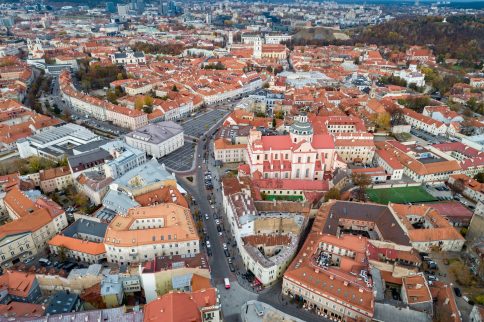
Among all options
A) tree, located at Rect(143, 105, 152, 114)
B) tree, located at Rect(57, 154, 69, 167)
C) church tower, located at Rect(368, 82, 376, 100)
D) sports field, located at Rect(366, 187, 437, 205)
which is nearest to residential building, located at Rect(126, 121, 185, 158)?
tree, located at Rect(57, 154, 69, 167)

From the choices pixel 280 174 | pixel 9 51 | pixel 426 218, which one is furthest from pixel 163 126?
pixel 9 51

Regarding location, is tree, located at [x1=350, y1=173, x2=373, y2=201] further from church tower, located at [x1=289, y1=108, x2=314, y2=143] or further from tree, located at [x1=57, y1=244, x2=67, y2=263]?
tree, located at [x1=57, y1=244, x2=67, y2=263]

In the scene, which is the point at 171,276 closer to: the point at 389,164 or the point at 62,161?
the point at 62,161

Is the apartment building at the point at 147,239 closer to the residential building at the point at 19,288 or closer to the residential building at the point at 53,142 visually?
the residential building at the point at 19,288

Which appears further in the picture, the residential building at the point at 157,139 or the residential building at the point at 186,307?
the residential building at the point at 157,139

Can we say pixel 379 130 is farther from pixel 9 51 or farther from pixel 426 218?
pixel 9 51

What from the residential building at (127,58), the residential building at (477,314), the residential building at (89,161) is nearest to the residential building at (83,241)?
the residential building at (89,161)

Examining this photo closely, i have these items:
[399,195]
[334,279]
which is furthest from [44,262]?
[399,195]

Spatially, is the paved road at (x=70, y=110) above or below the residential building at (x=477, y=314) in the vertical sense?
above
